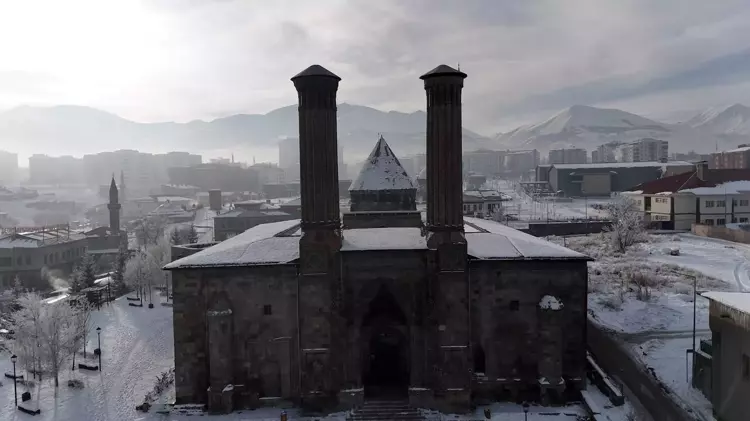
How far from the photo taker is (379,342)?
23953mm

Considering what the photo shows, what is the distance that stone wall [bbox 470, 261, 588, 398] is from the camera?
22.8m

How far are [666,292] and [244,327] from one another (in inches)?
1308

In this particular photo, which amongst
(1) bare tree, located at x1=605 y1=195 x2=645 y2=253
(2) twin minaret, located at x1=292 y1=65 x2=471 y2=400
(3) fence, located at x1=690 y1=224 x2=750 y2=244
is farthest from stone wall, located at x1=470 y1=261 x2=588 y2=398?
(3) fence, located at x1=690 y1=224 x2=750 y2=244

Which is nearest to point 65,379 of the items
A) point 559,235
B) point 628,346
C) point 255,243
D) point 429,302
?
point 255,243

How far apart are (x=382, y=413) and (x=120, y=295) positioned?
3927cm

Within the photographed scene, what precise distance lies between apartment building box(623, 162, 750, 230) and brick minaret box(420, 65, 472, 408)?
5877 centimetres

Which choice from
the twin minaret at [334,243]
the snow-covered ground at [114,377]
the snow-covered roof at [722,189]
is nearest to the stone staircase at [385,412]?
the twin minaret at [334,243]

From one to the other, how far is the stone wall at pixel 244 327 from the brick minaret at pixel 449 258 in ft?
21.7

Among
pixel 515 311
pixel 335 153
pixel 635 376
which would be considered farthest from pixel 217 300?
pixel 635 376

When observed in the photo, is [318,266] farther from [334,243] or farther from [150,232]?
[150,232]

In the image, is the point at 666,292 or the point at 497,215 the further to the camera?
the point at 497,215

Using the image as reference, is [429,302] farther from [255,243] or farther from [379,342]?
[255,243]

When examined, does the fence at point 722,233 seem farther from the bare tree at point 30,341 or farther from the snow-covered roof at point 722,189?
the bare tree at point 30,341

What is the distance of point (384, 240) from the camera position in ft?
80.4
